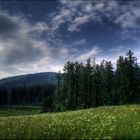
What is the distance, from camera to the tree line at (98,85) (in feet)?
299

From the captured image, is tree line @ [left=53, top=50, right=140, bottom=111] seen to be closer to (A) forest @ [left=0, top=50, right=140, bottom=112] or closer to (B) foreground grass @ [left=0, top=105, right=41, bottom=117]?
(A) forest @ [left=0, top=50, right=140, bottom=112]

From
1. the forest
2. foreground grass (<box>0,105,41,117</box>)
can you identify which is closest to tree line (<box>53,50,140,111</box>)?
the forest

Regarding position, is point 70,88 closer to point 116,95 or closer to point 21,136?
point 116,95

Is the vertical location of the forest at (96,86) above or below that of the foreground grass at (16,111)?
above

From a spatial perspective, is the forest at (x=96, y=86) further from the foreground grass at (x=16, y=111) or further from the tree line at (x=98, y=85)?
the foreground grass at (x=16, y=111)

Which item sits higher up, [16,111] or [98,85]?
[98,85]

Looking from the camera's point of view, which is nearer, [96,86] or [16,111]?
[96,86]

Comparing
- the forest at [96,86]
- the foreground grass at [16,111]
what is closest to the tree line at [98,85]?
the forest at [96,86]

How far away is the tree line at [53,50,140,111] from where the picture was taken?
3583 inches

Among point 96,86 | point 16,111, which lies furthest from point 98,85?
point 16,111

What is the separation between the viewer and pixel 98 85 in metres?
104

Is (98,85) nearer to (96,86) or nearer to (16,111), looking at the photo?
(96,86)

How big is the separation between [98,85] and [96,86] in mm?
1414

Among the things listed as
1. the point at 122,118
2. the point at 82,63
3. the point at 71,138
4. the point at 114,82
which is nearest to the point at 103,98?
the point at 114,82
